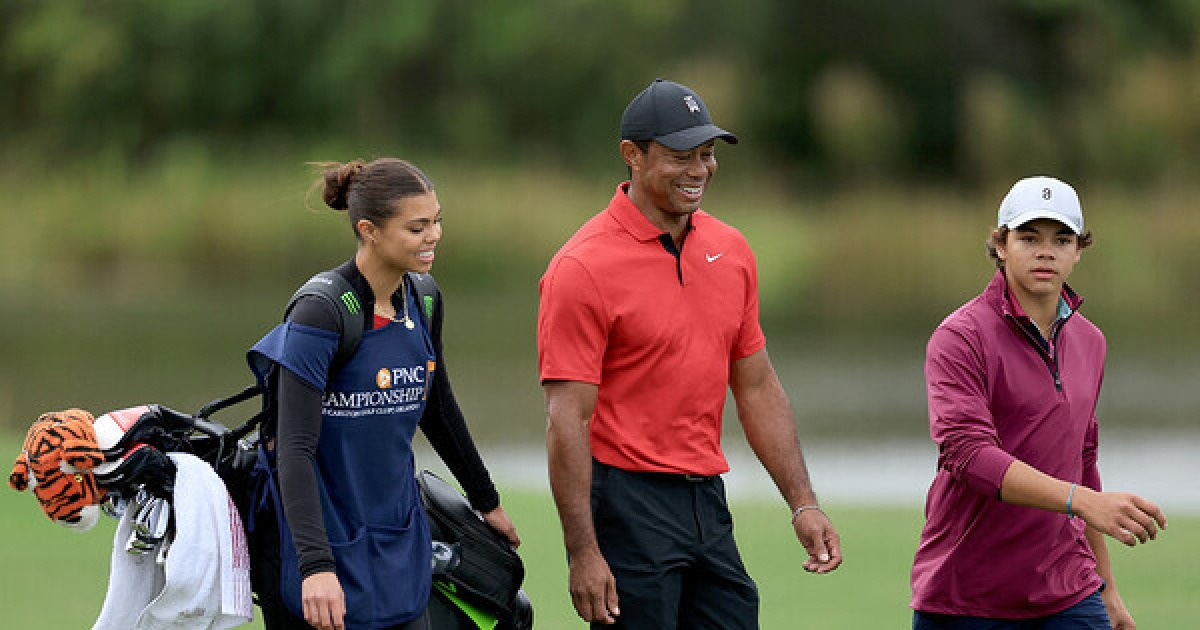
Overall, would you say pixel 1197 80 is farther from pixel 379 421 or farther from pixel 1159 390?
pixel 379 421

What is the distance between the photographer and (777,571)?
981 cm

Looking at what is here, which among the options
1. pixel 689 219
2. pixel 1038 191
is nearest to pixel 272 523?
pixel 689 219

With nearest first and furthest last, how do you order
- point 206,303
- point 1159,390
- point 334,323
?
point 334,323 < point 1159,390 < point 206,303

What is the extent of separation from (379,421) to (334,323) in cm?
27

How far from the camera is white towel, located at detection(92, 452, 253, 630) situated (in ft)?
14.6

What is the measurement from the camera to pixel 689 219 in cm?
521

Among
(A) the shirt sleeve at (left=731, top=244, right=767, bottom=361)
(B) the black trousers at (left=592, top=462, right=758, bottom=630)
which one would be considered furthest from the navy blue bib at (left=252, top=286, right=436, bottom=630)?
(A) the shirt sleeve at (left=731, top=244, right=767, bottom=361)

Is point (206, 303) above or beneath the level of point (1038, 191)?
above

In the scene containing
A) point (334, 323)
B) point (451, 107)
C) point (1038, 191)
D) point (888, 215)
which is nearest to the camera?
point (334, 323)

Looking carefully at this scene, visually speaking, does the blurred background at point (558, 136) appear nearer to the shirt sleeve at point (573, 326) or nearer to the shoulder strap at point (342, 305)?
the shirt sleeve at point (573, 326)

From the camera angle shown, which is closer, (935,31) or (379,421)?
(379,421)

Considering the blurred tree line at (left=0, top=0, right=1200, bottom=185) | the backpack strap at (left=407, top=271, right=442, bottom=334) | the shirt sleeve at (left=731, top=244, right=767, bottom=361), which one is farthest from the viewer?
the blurred tree line at (left=0, top=0, right=1200, bottom=185)

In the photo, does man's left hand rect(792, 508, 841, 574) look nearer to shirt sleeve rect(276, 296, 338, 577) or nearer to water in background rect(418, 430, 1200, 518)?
shirt sleeve rect(276, 296, 338, 577)

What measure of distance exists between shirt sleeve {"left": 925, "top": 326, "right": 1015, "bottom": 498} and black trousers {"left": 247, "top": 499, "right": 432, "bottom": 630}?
157 cm
